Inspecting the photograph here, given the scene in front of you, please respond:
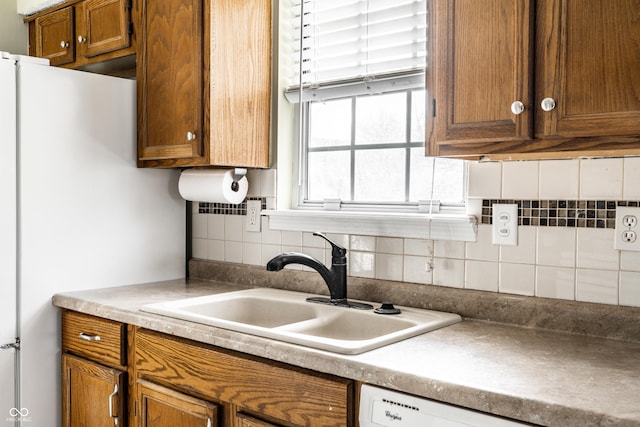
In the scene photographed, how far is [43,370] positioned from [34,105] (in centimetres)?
96

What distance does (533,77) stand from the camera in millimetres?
1415

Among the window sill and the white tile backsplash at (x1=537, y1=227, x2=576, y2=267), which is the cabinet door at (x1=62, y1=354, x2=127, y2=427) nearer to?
the window sill

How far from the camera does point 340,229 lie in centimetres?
216

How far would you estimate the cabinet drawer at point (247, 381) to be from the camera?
1.41 metres

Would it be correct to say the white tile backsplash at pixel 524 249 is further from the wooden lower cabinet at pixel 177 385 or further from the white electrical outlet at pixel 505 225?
the wooden lower cabinet at pixel 177 385

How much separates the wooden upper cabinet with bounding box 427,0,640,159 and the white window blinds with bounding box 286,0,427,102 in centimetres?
50

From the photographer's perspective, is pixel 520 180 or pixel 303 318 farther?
pixel 303 318

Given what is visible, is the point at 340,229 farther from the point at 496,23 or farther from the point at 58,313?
the point at 58,313

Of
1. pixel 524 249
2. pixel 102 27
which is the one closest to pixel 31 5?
pixel 102 27

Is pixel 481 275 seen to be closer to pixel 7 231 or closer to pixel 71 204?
pixel 71 204

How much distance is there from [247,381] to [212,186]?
0.97 meters

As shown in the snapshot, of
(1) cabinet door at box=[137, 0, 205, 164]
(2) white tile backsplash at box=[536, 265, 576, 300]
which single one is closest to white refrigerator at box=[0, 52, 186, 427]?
(1) cabinet door at box=[137, 0, 205, 164]

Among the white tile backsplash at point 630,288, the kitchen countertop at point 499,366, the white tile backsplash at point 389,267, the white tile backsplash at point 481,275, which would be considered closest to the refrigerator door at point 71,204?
the kitchen countertop at point 499,366

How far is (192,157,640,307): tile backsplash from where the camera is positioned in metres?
1.59
